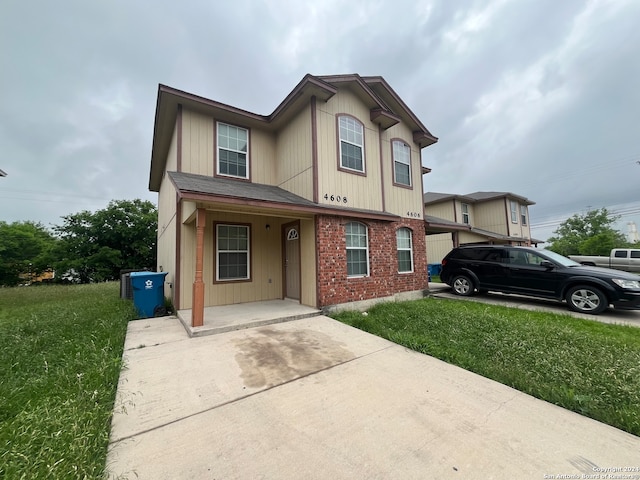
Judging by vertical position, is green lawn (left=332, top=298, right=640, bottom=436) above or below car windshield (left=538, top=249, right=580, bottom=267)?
below

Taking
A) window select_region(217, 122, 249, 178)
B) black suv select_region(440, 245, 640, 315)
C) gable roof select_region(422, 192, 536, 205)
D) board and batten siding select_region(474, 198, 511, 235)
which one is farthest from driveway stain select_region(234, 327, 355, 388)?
board and batten siding select_region(474, 198, 511, 235)

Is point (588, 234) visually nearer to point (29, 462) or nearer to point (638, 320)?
point (638, 320)

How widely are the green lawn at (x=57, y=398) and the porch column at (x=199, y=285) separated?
120 centimetres

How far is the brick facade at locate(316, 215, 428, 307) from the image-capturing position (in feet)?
21.0

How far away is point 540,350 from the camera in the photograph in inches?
144

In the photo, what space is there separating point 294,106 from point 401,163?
14.1ft

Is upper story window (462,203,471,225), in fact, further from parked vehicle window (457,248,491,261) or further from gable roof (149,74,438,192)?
parked vehicle window (457,248,491,261)

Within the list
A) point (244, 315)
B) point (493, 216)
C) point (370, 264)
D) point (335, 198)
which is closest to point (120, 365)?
point (244, 315)

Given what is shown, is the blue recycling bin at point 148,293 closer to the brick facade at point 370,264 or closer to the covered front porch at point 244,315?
the covered front porch at point 244,315

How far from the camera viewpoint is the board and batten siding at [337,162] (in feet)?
22.6

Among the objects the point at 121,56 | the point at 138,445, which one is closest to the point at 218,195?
the point at 138,445

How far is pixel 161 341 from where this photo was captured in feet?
14.1

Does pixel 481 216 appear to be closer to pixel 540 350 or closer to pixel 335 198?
pixel 335 198

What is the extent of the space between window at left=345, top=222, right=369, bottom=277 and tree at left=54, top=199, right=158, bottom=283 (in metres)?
21.4
